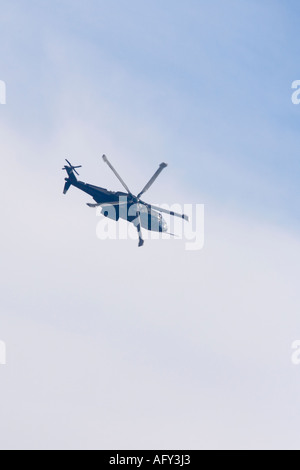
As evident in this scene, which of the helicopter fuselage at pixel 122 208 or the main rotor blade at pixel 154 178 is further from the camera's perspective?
the helicopter fuselage at pixel 122 208

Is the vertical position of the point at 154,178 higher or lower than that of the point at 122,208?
higher

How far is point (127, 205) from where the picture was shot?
102562mm

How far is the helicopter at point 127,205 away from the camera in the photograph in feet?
333

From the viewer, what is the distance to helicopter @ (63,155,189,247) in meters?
101

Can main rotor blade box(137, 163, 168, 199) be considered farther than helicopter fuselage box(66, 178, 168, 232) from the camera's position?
No
